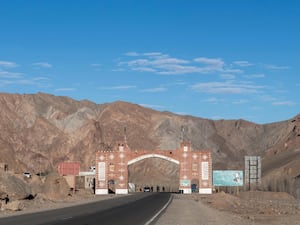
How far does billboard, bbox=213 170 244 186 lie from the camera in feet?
330

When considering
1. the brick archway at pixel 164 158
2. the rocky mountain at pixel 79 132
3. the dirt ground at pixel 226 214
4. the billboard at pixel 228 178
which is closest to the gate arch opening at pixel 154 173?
the rocky mountain at pixel 79 132

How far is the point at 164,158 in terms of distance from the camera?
10156cm

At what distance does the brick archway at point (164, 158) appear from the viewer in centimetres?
10081

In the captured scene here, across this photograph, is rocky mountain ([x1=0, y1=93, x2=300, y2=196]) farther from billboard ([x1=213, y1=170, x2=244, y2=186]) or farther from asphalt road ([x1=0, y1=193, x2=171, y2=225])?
asphalt road ([x1=0, y1=193, x2=171, y2=225])

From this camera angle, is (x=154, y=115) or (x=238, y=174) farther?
(x=154, y=115)

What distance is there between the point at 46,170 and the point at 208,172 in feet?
272

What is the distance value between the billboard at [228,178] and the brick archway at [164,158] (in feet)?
4.65

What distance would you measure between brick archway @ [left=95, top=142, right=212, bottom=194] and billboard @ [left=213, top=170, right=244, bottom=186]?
142 cm

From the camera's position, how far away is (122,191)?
103m

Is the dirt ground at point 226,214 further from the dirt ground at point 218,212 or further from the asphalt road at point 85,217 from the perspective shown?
the asphalt road at point 85,217

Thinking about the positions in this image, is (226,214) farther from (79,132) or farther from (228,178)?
(79,132)

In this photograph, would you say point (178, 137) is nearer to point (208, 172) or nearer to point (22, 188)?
point (208, 172)

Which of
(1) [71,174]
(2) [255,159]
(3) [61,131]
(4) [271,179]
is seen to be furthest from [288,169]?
(3) [61,131]

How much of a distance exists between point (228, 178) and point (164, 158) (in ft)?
37.3
